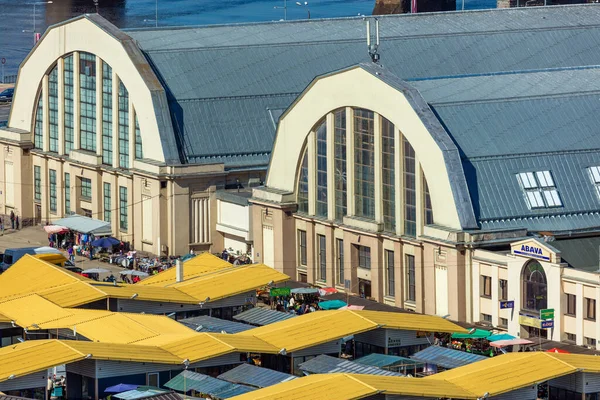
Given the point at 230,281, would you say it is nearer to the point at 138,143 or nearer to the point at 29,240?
the point at 138,143

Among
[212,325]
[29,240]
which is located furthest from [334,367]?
[29,240]

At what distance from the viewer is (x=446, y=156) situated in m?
97.8

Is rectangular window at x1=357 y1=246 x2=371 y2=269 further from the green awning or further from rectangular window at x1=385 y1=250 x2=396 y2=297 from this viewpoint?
the green awning

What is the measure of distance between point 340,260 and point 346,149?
6057 mm

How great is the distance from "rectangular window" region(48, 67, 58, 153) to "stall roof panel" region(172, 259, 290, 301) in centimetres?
3369

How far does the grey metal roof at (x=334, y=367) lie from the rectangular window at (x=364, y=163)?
70.2 ft

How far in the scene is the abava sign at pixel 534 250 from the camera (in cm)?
9094

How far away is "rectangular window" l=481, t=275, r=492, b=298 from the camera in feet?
313

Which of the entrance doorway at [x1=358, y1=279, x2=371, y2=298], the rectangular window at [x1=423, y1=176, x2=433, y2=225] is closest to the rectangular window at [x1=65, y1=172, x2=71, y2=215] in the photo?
the entrance doorway at [x1=358, y1=279, x2=371, y2=298]

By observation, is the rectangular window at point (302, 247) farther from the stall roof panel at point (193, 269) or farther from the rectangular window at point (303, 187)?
the stall roof panel at point (193, 269)

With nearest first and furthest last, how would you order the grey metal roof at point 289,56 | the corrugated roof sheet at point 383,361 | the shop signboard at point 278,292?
the corrugated roof sheet at point 383,361
the shop signboard at point 278,292
the grey metal roof at point 289,56

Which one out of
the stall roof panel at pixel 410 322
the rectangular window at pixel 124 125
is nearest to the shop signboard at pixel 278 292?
the stall roof panel at pixel 410 322

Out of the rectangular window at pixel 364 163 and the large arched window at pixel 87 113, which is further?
the large arched window at pixel 87 113

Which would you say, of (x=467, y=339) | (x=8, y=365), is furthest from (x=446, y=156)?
(x=8, y=365)
